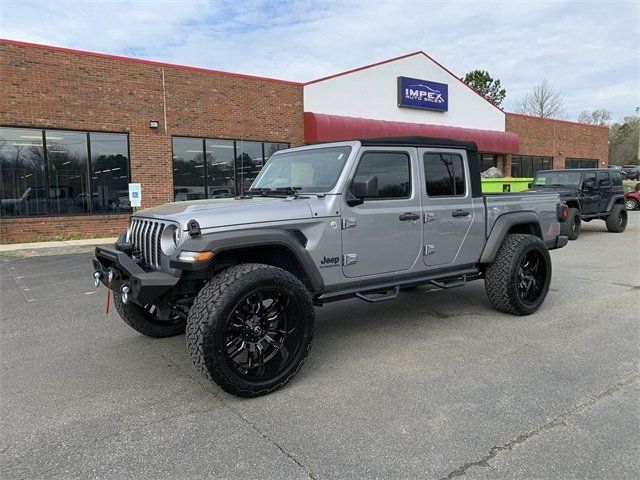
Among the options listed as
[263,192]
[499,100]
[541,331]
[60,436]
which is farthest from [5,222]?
[499,100]

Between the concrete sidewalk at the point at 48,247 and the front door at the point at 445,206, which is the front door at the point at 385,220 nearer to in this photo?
the front door at the point at 445,206

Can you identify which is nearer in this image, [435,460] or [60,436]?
[435,460]

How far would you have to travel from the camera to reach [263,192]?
4.76 m

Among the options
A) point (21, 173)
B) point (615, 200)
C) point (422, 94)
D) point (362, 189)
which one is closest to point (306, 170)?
point (362, 189)

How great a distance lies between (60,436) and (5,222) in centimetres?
1224

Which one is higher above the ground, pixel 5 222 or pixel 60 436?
pixel 5 222

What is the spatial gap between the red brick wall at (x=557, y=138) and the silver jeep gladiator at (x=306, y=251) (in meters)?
22.3

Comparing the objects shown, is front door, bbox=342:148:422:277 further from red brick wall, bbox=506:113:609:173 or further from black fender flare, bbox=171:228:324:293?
red brick wall, bbox=506:113:609:173

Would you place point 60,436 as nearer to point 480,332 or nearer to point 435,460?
point 435,460

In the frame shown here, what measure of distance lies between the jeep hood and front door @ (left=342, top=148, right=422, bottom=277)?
18.6 inches

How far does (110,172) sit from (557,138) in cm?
2571

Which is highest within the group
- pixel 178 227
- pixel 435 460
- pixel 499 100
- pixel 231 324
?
pixel 499 100

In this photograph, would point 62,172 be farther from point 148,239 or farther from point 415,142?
point 415,142

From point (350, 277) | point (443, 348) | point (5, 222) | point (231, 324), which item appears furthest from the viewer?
point (5, 222)
